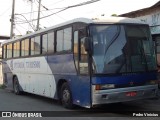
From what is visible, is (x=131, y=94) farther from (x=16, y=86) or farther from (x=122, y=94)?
(x=16, y=86)

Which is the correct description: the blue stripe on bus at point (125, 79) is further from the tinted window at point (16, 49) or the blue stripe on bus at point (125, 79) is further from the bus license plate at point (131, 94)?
the tinted window at point (16, 49)

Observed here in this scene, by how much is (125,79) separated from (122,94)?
506 mm

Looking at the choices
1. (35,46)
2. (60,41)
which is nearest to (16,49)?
(35,46)

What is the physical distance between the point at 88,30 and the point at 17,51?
A: 9.14m

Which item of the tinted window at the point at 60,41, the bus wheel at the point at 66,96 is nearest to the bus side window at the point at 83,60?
the bus wheel at the point at 66,96

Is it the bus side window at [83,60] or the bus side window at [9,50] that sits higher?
the bus side window at [9,50]

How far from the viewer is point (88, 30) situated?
11.5 m

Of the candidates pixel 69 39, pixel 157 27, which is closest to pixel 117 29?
pixel 69 39

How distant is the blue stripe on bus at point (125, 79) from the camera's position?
36.5 feet

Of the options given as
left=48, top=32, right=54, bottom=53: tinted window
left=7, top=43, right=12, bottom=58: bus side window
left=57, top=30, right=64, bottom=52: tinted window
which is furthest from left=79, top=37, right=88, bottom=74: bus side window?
left=7, top=43, right=12, bottom=58: bus side window

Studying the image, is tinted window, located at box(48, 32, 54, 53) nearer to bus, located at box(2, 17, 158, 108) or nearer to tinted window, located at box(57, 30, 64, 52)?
bus, located at box(2, 17, 158, 108)

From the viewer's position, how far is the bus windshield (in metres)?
11.3

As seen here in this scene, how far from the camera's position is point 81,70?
11969 mm

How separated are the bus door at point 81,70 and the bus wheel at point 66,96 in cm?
74
